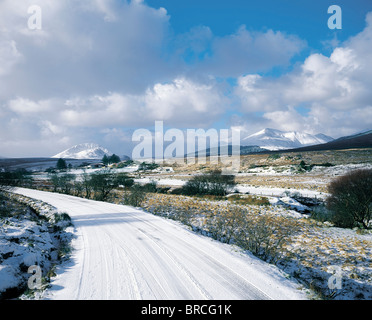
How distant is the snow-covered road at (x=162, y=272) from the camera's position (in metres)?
4.57

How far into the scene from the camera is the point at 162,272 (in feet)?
18.2

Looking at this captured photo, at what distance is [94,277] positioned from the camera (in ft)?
17.0

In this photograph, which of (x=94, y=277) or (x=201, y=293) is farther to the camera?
(x=94, y=277)

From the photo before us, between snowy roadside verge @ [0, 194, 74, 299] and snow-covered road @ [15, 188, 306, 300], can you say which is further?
snowy roadside verge @ [0, 194, 74, 299]

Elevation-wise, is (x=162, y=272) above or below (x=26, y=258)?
below

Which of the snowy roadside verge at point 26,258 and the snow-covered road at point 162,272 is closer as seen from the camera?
the snow-covered road at point 162,272

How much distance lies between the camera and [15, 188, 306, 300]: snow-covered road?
4.57m

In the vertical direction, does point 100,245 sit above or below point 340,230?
above

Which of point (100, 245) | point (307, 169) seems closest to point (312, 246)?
point (100, 245)

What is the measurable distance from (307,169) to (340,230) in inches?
2126

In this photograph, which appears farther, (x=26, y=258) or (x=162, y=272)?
(x=26, y=258)
